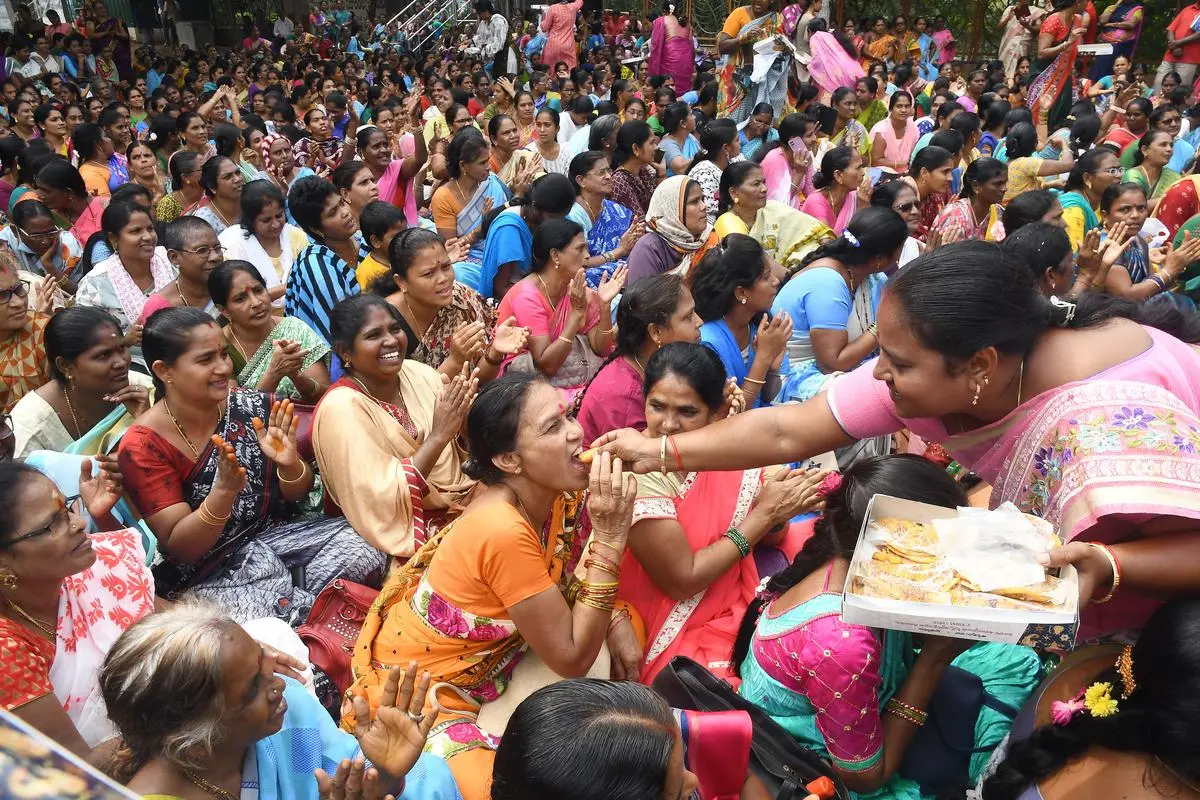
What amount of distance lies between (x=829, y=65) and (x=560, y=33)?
19.4 feet

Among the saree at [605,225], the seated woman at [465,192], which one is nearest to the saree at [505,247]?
the saree at [605,225]

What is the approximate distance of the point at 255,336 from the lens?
368cm

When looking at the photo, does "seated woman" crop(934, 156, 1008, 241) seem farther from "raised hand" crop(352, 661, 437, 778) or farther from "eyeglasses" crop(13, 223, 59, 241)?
"eyeglasses" crop(13, 223, 59, 241)

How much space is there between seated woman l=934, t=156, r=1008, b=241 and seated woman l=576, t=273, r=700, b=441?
260 centimetres

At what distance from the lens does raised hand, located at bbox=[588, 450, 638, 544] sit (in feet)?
6.52

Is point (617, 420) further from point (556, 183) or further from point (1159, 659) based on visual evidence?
point (556, 183)

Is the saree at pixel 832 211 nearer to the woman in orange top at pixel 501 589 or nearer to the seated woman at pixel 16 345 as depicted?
the woman in orange top at pixel 501 589

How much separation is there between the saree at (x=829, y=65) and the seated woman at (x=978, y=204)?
539cm

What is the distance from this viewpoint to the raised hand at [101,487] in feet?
8.34

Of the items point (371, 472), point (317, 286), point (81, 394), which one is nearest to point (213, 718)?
point (371, 472)

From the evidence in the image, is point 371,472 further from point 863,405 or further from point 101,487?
point 863,405

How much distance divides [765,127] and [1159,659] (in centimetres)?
758

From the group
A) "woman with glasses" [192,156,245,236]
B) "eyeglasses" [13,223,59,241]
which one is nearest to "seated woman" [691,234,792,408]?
"woman with glasses" [192,156,245,236]

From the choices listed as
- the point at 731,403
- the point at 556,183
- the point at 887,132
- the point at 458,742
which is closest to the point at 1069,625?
the point at 458,742
